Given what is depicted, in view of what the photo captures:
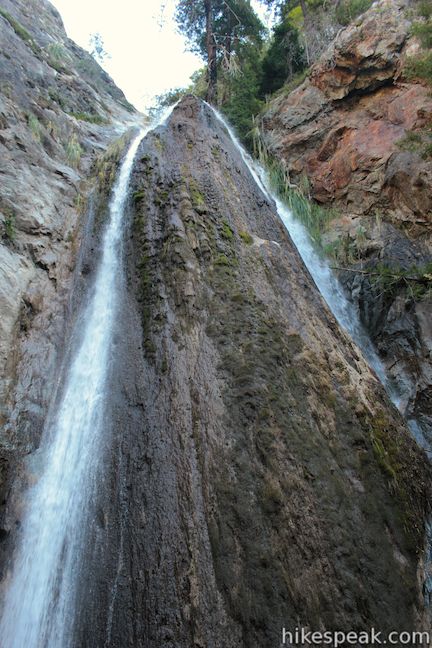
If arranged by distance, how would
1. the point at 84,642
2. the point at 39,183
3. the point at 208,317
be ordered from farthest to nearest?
the point at 39,183 < the point at 208,317 < the point at 84,642

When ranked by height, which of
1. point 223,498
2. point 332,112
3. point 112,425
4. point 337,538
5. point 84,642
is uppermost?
point 332,112

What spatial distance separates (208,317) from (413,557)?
333cm

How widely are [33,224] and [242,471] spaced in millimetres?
5365

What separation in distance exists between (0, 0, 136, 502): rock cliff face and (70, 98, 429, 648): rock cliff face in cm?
109

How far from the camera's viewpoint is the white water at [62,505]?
3.50 meters

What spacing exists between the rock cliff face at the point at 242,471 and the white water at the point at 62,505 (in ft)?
0.74

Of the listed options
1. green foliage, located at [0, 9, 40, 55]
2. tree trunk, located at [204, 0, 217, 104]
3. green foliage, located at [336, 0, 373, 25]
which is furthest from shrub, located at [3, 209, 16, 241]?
green foliage, located at [336, 0, 373, 25]

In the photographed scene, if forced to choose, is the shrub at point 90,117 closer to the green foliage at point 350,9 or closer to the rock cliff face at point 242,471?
the green foliage at point 350,9

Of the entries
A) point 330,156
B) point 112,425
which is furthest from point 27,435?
point 330,156

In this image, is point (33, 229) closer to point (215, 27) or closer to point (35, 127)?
point (35, 127)

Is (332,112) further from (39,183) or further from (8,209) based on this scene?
(8,209)

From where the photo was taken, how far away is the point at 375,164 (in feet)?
32.3

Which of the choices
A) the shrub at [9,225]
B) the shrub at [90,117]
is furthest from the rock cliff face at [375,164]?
the shrub at [9,225]

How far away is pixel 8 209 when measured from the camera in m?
6.40
